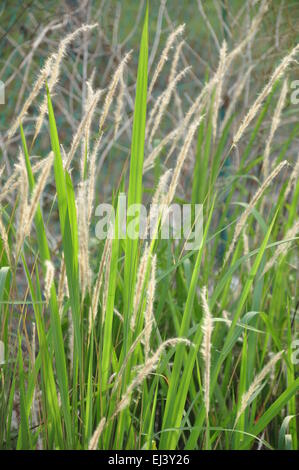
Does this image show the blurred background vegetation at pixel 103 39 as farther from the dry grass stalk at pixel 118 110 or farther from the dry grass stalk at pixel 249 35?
the dry grass stalk at pixel 118 110

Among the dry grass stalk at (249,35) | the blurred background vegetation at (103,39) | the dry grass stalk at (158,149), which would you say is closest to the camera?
the dry grass stalk at (158,149)

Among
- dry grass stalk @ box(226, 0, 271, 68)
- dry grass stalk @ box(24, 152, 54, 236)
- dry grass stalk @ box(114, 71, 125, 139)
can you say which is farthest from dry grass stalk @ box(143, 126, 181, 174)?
dry grass stalk @ box(24, 152, 54, 236)

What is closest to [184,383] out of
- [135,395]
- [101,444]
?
[101,444]

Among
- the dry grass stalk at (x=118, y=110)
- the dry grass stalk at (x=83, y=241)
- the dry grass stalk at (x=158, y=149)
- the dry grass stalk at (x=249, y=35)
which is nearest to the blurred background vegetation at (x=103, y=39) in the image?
the dry grass stalk at (x=249, y=35)

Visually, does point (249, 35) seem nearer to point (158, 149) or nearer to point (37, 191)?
point (158, 149)

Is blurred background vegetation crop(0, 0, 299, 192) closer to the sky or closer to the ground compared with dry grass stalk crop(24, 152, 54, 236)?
closer to the sky

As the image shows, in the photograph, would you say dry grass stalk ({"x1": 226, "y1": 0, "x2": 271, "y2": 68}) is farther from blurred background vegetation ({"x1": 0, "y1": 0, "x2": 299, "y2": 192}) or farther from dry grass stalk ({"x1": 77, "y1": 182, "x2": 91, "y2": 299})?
blurred background vegetation ({"x1": 0, "y1": 0, "x2": 299, "y2": 192})

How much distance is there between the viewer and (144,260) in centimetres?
83

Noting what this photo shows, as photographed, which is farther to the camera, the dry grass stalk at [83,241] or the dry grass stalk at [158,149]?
the dry grass stalk at [158,149]

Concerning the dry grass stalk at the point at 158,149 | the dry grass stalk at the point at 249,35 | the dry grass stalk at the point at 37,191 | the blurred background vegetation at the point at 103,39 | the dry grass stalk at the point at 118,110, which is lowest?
the dry grass stalk at the point at 37,191

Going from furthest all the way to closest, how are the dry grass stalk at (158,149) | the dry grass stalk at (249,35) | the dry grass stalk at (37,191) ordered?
the dry grass stalk at (249,35), the dry grass stalk at (158,149), the dry grass stalk at (37,191)

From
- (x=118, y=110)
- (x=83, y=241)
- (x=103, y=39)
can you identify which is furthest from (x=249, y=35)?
(x=103, y=39)

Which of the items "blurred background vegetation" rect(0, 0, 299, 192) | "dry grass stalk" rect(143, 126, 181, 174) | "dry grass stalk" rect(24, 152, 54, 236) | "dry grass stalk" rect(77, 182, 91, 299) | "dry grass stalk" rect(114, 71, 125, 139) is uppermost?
"blurred background vegetation" rect(0, 0, 299, 192)
